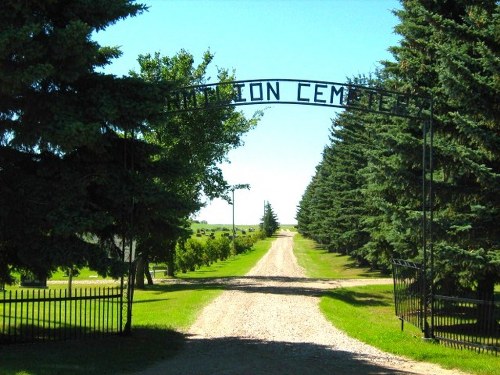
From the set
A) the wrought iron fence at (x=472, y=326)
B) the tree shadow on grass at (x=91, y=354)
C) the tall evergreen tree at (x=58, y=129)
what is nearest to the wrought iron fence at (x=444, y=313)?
the wrought iron fence at (x=472, y=326)

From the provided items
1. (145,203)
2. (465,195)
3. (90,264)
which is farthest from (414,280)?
(90,264)

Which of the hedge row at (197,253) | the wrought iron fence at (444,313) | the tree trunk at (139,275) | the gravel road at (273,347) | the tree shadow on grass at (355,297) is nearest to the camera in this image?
the gravel road at (273,347)

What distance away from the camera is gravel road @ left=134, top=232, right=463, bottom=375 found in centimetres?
946

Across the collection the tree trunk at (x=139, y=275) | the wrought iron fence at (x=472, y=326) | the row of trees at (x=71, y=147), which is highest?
the row of trees at (x=71, y=147)

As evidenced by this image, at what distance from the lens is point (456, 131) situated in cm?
1401

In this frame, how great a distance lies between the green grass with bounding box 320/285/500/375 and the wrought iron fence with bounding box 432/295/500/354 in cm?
24

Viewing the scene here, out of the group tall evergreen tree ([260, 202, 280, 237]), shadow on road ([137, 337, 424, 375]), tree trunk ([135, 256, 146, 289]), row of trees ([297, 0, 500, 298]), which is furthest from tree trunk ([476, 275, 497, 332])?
tall evergreen tree ([260, 202, 280, 237])

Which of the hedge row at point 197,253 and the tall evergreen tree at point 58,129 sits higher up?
the tall evergreen tree at point 58,129

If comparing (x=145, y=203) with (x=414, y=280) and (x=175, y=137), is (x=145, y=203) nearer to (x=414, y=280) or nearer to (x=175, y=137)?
(x=414, y=280)

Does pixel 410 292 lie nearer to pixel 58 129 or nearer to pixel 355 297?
pixel 355 297

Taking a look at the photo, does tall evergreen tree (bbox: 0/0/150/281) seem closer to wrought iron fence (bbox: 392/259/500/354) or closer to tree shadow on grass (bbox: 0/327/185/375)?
tree shadow on grass (bbox: 0/327/185/375)

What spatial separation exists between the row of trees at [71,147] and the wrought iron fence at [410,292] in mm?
5710

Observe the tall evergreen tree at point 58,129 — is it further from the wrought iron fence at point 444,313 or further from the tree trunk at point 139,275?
the tree trunk at point 139,275

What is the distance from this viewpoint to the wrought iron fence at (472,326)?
10570mm
